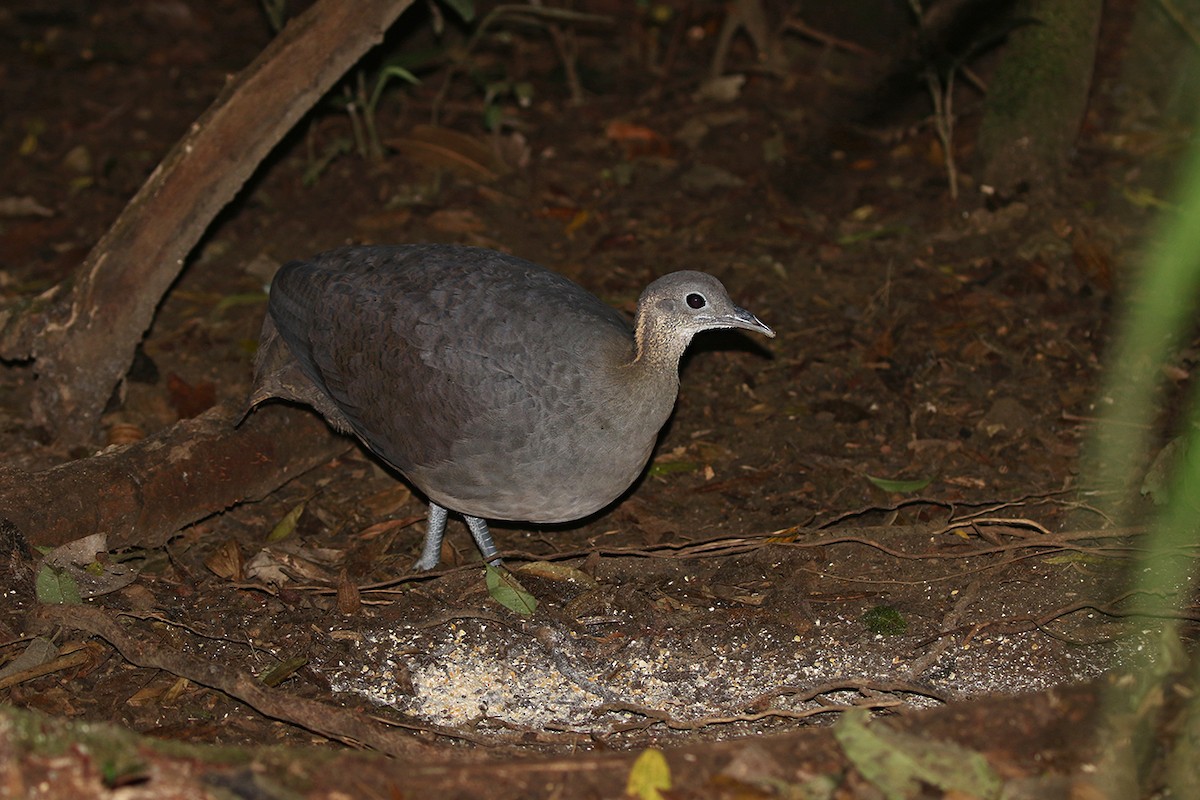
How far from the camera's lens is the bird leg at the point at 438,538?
15.3 feet

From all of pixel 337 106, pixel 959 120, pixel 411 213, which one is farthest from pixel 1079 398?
pixel 337 106

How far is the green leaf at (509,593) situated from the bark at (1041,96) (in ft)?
11.9

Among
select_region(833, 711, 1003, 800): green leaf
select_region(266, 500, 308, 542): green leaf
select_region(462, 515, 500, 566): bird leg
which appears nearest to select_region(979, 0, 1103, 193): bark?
select_region(462, 515, 500, 566): bird leg

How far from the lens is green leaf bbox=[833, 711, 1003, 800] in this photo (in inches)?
107

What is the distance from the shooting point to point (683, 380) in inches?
219

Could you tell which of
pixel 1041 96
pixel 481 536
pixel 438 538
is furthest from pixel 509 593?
pixel 1041 96

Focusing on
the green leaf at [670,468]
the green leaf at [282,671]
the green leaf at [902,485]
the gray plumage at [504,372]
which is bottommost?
the green leaf at [282,671]

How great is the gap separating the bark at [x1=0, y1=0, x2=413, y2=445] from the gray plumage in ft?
3.06

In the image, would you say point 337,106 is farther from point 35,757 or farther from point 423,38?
point 35,757

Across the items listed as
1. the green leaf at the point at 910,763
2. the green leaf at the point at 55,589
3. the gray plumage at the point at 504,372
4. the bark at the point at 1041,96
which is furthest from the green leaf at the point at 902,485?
the green leaf at the point at 55,589

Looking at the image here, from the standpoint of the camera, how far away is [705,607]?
14.0 ft

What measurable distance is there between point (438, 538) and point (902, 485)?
1853 mm

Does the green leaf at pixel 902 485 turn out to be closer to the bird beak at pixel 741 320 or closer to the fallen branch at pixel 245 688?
the bird beak at pixel 741 320

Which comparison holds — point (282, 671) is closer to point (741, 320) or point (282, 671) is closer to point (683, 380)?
point (741, 320)
